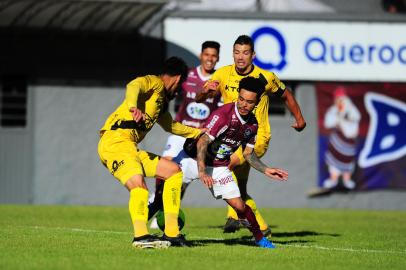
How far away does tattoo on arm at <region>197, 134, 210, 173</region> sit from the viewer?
1114 cm

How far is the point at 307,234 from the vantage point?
14695 millimetres

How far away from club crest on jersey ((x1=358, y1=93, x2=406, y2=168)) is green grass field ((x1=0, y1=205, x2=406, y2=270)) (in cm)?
526

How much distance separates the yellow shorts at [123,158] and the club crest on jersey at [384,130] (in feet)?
46.2

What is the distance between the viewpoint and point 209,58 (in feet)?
49.9

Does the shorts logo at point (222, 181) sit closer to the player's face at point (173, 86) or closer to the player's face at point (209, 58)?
the player's face at point (173, 86)

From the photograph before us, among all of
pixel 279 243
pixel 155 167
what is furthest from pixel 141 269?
pixel 279 243

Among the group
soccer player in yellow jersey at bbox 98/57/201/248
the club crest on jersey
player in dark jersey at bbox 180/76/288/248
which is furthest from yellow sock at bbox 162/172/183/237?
the club crest on jersey

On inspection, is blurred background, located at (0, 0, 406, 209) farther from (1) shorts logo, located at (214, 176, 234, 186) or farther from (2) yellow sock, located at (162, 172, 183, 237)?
(2) yellow sock, located at (162, 172, 183, 237)

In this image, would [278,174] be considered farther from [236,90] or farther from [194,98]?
[194,98]

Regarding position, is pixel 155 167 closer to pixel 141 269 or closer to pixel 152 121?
pixel 152 121

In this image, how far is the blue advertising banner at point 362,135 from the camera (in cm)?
2420

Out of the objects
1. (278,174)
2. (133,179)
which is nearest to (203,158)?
→ (278,174)

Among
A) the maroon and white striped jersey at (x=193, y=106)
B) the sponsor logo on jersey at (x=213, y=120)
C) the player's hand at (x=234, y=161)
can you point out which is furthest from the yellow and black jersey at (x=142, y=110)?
the maroon and white striped jersey at (x=193, y=106)

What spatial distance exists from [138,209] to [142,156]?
2.64ft
